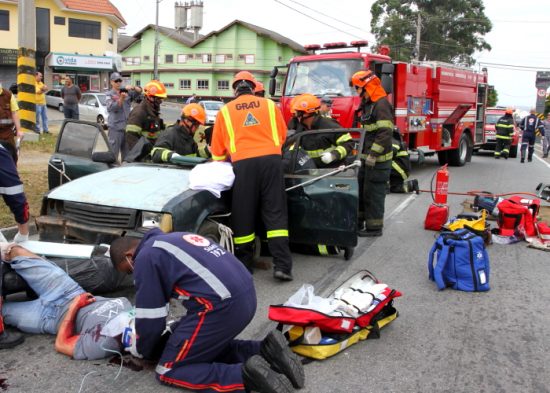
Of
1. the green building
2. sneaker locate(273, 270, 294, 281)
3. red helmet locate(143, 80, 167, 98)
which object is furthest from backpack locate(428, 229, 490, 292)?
the green building

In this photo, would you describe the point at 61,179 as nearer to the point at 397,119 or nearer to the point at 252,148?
the point at 252,148

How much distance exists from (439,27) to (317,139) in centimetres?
4888

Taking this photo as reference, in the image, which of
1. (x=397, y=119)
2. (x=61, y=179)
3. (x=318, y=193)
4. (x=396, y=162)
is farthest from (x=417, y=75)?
(x=61, y=179)

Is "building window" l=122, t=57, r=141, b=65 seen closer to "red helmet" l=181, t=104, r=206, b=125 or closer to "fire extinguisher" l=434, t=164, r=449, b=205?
"fire extinguisher" l=434, t=164, r=449, b=205

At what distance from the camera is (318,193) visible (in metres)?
5.46

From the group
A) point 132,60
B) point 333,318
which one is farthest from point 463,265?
point 132,60

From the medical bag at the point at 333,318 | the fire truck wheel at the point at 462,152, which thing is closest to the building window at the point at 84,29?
the fire truck wheel at the point at 462,152

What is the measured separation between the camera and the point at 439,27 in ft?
165

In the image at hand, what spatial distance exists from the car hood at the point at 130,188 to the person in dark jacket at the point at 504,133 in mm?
15422

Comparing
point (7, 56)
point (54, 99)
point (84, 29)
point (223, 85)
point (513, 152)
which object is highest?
point (84, 29)

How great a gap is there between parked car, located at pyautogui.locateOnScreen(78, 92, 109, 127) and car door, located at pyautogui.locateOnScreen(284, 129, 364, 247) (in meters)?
20.5

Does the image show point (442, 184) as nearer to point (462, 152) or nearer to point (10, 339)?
point (10, 339)

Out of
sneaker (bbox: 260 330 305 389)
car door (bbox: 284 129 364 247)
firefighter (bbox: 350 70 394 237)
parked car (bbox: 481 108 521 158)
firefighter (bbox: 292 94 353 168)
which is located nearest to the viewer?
sneaker (bbox: 260 330 305 389)

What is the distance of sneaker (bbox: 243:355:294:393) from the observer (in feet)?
9.59
